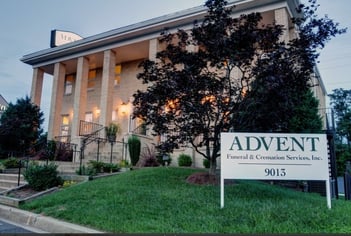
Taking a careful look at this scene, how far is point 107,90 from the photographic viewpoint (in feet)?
57.2

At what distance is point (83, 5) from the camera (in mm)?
19922

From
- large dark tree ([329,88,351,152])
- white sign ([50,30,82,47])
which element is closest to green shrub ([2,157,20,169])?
white sign ([50,30,82,47])

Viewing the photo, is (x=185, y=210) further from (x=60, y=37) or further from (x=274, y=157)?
(x=60, y=37)

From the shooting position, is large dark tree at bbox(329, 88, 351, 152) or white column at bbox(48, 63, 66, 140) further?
large dark tree at bbox(329, 88, 351, 152)

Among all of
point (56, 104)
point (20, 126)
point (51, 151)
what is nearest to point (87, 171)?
point (51, 151)

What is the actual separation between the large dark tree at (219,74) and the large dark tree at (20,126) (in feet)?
44.9

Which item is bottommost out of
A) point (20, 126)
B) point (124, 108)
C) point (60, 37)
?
point (20, 126)

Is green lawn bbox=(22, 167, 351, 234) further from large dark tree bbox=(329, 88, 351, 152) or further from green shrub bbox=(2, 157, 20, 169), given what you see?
large dark tree bbox=(329, 88, 351, 152)

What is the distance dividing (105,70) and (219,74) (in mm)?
11119

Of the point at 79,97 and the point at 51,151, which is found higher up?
the point at 79,97

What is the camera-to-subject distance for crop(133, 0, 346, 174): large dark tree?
6980 mm

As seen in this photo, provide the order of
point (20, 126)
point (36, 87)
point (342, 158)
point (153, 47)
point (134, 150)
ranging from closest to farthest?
point (134, 150), point (342, 158), point (153, 47), point (20, 126), point (36, 87)

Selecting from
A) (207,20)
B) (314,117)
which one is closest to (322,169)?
(207,20)

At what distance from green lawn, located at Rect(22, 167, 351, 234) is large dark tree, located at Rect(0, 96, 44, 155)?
536 inches
